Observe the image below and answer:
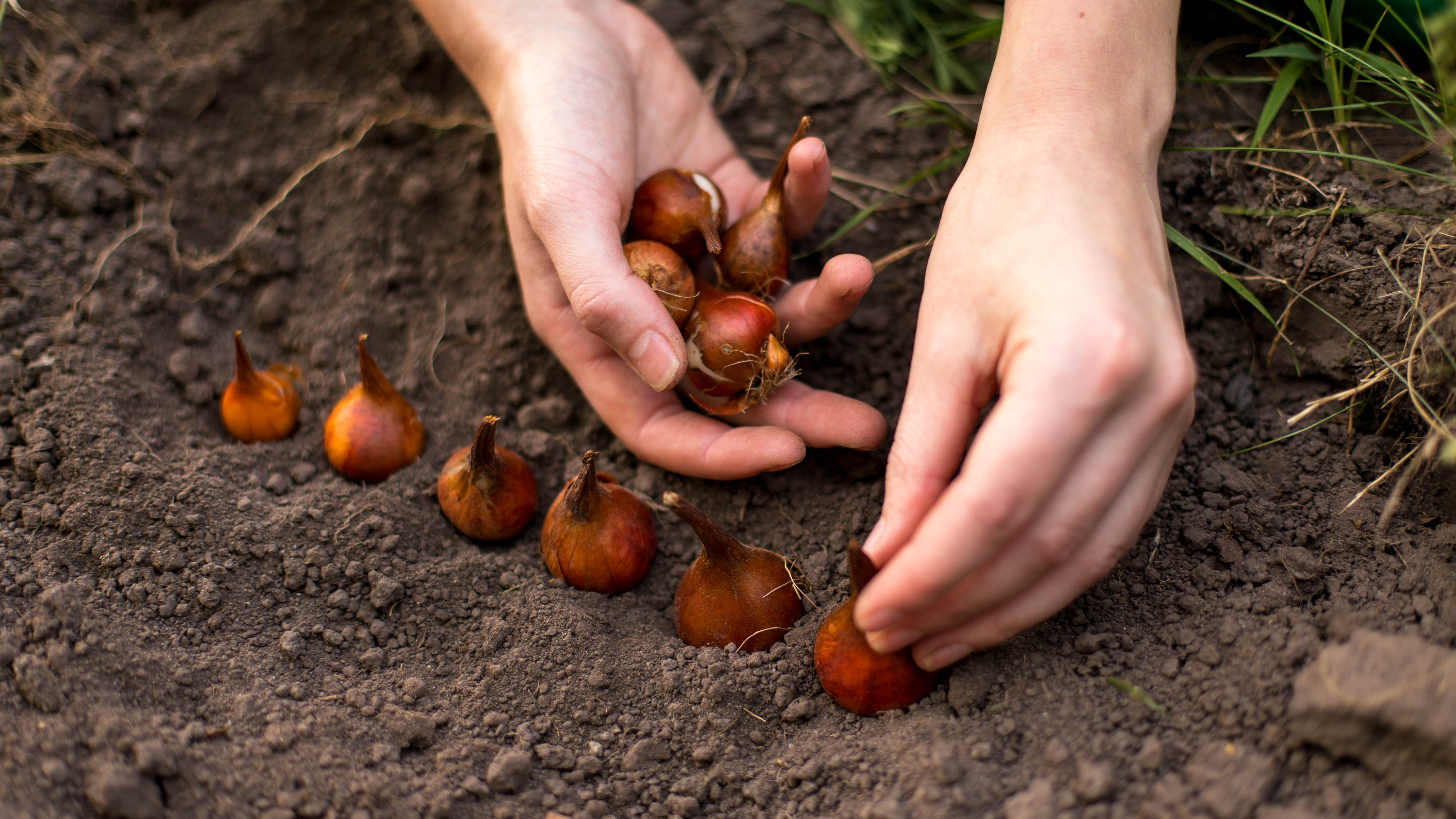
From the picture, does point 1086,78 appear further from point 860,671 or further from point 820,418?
point 860,671

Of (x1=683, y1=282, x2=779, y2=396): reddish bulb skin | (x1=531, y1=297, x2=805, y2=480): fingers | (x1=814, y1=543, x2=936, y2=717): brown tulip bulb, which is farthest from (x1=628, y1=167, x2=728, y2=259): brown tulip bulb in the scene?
(x1=814, y1=543, x2=936, y2=717): brown tulip bulb

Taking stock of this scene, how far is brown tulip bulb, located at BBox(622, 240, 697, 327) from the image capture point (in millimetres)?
1729

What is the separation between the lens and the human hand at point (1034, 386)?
108 cm

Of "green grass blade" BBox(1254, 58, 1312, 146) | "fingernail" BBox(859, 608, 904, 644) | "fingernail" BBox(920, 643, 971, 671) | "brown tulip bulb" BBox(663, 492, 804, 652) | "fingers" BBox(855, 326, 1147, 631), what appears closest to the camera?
"fingers" BBox(855, 326, 1147, 631)

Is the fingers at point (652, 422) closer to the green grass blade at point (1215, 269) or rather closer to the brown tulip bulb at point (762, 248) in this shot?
the brown tulip bulb at point (762, 248)

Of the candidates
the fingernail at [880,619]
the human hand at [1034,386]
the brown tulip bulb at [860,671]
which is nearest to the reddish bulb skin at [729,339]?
the human hand at [1034,386]

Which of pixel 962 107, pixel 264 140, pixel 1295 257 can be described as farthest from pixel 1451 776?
pixel 264 140

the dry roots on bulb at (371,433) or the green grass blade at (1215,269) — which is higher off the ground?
the green grass blade at (1215,269)

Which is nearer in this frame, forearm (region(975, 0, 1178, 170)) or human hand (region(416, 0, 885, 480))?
forearm (region(975, 0, 1178, 170))

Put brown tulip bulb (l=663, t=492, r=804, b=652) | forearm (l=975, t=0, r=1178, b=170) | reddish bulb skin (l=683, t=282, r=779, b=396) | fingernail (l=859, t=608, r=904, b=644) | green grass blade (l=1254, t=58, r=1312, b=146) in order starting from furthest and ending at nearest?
green grass blade (l=1254, t=58, r=1312, b=146) → reddish bulb skin (l=683, t=282, r=779, b=396) → brown tulip bulb (l=663, t=492, r=804, b=652) → forearm (l=975, t=0, r=1178, b=170) → fingernail (l=859, t=608, r=904, b=644)

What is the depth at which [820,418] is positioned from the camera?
1757mm

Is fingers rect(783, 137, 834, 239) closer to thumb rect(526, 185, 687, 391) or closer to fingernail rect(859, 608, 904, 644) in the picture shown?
thumb rect(526, 185, 687, 391)

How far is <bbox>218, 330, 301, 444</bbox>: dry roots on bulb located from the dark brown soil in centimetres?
4

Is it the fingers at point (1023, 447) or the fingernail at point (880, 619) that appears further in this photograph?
the fingernail at point (880, 619)
